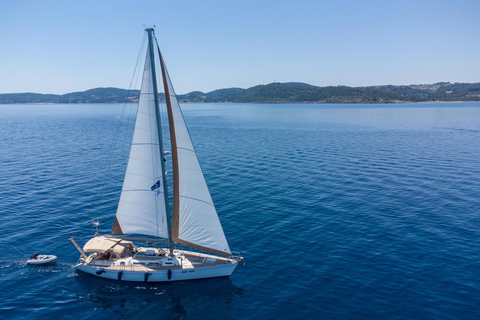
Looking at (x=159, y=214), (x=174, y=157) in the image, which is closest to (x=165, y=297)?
(x=159, y=214)

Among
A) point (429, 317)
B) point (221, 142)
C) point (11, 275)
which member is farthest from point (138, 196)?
point (221, 142)

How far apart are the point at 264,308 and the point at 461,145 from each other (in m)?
79.9

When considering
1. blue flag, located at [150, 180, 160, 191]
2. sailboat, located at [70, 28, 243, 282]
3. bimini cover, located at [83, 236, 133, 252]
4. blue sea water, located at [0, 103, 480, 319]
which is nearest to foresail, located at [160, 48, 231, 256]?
sailboat, located at [70, 28, 243, 282]

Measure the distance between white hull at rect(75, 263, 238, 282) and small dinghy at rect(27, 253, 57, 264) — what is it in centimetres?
466

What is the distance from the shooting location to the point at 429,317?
2038 centimetres

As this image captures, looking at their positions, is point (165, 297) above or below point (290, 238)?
below

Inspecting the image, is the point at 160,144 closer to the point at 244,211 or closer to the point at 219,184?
the point at 244,211

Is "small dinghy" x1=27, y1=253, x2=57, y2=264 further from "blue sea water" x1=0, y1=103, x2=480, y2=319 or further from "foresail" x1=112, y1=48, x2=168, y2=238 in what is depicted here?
"foresail" x1=112, y1=48, x2=168, y2=238

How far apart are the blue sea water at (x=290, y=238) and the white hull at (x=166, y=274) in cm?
62

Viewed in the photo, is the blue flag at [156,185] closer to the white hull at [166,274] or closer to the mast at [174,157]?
the mast at [174,157]

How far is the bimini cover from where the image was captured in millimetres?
25500

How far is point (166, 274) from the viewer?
24.1 meters

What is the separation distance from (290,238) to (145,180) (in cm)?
1602

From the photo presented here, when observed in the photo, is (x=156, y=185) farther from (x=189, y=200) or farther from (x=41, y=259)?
(x=41, y=259)
